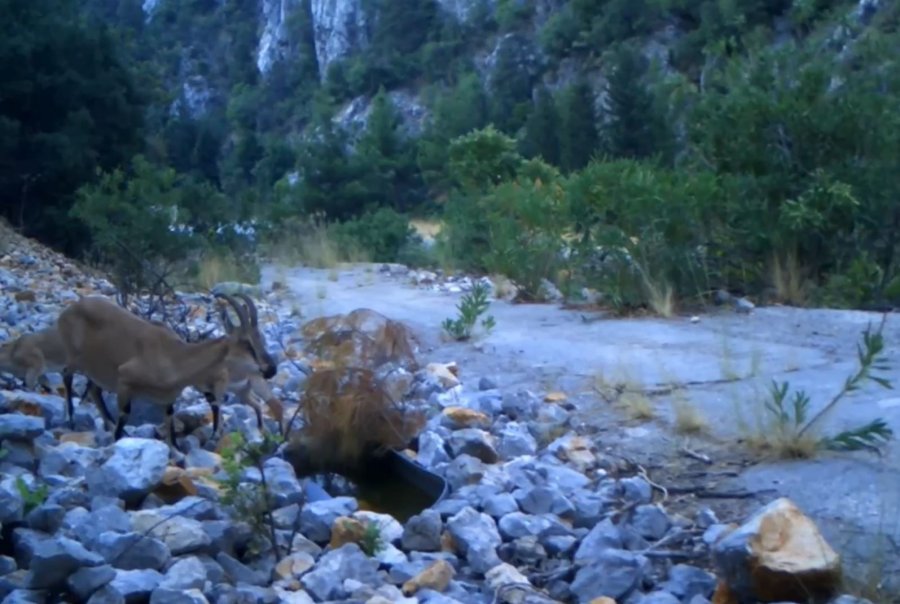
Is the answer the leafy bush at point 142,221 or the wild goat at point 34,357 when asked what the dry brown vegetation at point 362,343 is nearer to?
the wild goat at point 34,357

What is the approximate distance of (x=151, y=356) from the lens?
749cm

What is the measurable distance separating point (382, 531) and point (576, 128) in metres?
→ 38.7

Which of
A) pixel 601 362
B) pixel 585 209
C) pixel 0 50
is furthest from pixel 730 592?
pixel 0 50

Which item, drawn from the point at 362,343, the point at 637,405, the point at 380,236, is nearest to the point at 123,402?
the point at 362,343

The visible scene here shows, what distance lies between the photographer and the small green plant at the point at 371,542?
5.88 metres

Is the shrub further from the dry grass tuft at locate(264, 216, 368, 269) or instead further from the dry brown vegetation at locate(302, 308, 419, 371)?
the dry brown vegetation at locate(302, 308, 419, 371)

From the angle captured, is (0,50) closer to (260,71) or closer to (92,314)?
(92,314)

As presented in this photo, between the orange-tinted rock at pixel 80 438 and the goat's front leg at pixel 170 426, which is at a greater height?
the goat's front leg at pixel 170 426

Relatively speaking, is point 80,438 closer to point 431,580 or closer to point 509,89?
point 431,580

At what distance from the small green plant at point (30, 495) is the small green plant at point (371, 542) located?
143cm

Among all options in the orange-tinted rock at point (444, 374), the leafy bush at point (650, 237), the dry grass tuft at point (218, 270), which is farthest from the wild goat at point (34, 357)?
the dry grass tuft at point (218, 270)

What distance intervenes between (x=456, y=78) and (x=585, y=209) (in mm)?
56404

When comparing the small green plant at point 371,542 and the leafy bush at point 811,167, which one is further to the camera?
the leafy bush at point 811,167

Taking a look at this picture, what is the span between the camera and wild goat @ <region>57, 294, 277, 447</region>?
24.3 feet
